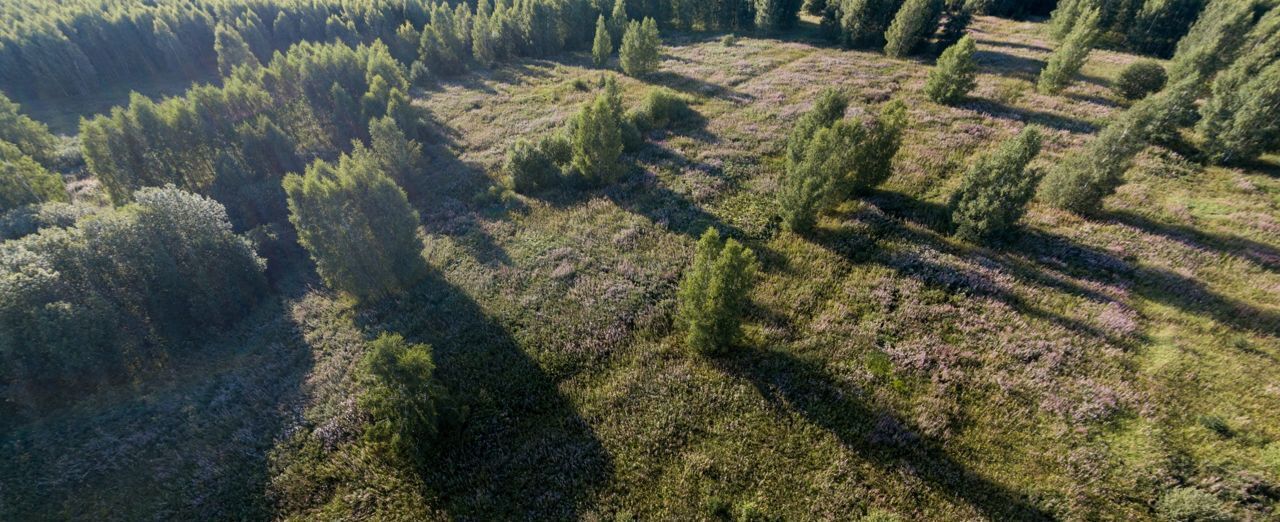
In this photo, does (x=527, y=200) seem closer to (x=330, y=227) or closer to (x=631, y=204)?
(x=631, y=204)

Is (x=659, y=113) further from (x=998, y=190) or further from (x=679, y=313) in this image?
(x=998, y=190)

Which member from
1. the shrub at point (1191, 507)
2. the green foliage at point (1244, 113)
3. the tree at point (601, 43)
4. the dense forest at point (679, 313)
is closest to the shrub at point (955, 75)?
the dense forest at point (679, 313)

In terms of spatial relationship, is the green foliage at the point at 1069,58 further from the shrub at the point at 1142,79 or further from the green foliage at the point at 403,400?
the green foliage at the point at 403,400

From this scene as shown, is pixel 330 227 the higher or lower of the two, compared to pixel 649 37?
lower

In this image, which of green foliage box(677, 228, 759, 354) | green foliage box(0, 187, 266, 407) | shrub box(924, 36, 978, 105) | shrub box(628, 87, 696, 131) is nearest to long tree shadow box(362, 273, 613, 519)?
green foliage box(677, 228, 759, 354)

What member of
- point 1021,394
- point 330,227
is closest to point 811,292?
point 1021,394

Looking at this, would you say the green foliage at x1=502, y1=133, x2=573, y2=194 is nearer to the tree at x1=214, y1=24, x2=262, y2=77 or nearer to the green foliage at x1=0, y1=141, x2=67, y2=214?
the green foliage at x1=0, y1=141, x2=67, y2=214

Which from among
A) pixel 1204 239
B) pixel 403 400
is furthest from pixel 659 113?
pixel 1204 239
